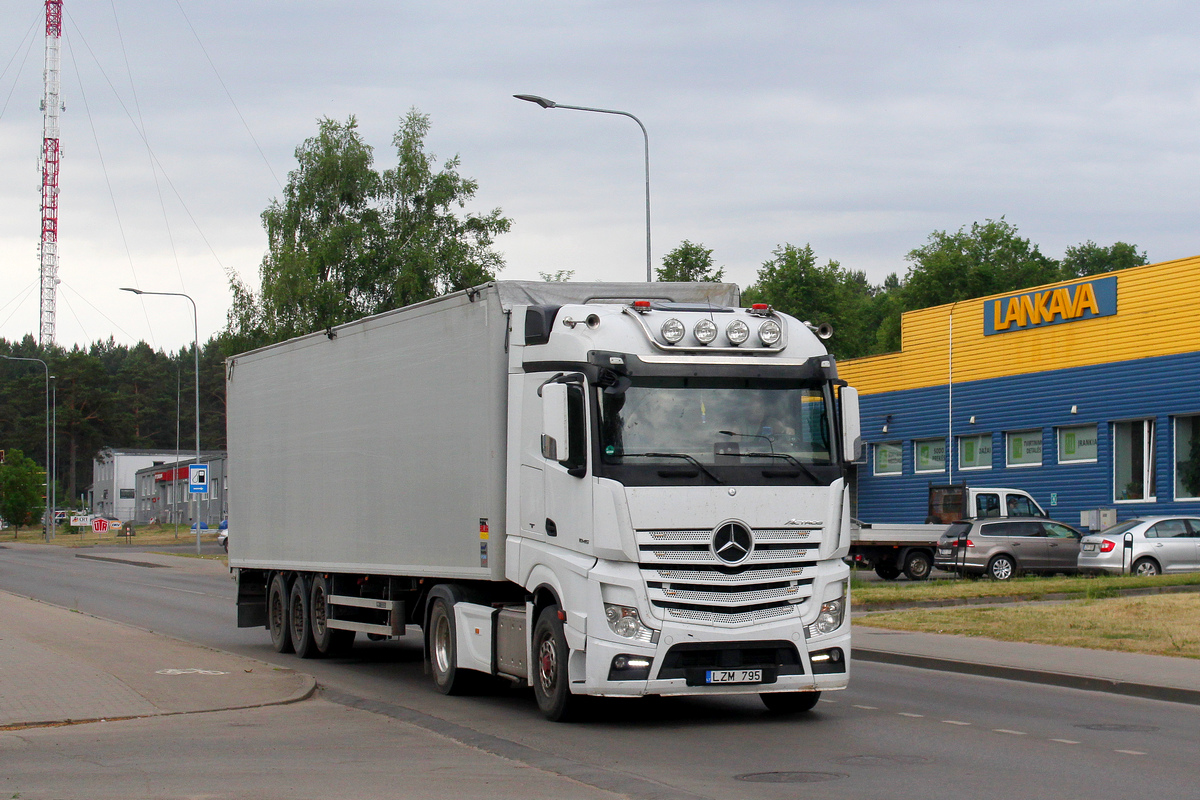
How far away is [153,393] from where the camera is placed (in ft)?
503

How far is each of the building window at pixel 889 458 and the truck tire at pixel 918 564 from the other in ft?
45.7

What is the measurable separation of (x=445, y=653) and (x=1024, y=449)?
94.4ft

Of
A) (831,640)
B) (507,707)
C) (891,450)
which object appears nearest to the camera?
(831,640)

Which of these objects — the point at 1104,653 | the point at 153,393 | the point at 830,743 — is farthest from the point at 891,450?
the point at 153,393

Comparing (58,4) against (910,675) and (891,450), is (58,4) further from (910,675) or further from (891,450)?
(910,675)

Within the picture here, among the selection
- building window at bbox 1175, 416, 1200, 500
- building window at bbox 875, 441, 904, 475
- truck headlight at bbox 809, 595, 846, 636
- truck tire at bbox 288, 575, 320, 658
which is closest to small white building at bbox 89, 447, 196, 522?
building window at bbox 875, 441, 904, 475

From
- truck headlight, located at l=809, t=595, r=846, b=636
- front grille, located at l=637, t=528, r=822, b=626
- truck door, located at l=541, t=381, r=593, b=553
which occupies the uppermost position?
truck door, located at l=541, t=381, r=593, b=553

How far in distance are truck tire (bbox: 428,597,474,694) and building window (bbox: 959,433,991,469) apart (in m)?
29.4

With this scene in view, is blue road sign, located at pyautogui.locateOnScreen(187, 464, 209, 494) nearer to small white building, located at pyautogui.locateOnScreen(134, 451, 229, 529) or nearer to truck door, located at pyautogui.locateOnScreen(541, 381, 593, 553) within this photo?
truck door, located at pyautogui.locateOnScreen(541, 381, 593, 553)

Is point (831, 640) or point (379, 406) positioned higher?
point (379, 406)

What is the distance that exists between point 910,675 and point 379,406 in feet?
21.1

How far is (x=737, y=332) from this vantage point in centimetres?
1098

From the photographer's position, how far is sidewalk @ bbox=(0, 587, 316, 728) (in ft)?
38.3

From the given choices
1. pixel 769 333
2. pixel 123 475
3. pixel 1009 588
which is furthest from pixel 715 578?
pixel 123 475
